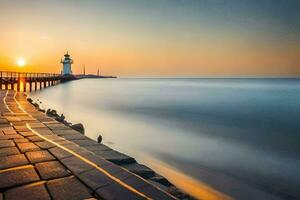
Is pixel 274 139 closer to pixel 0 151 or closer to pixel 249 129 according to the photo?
pixel 249 129

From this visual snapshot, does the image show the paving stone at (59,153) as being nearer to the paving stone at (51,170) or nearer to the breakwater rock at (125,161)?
the paving stone at (51,170)

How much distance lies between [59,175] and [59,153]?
2.60 feet

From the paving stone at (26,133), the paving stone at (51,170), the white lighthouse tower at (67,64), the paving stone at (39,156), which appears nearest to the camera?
the paving stone at (51,170)

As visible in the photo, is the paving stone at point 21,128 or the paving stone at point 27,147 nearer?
the paving stone at point 27,147

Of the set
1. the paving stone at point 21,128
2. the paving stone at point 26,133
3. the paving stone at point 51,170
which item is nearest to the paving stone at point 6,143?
the paving stone at point 26,133

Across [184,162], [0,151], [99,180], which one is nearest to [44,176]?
[99,180]

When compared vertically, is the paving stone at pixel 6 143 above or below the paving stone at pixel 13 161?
below

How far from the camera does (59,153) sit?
341 centimetres

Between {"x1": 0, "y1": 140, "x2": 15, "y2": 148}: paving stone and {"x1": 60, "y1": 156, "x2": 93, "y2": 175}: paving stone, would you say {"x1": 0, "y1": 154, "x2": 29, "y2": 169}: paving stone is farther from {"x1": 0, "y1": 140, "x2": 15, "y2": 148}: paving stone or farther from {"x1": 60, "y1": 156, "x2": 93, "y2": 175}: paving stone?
{"x1": 0, "y1": 140, "x2": 15, "y2": 148}: paving stone

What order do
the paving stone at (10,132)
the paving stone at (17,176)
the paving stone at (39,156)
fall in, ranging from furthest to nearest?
1. the paving stone at (10,132)
2. the paving stone at (39,156)
3. the paving stone at (17,176)

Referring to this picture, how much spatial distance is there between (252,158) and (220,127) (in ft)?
21.2

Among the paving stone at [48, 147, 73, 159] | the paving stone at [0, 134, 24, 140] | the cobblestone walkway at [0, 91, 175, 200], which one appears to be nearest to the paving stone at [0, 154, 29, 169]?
the cobblestone walkway at [0, 91, 175, 200]

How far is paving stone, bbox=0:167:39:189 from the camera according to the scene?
7.97ft

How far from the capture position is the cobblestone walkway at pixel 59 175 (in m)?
2.29
